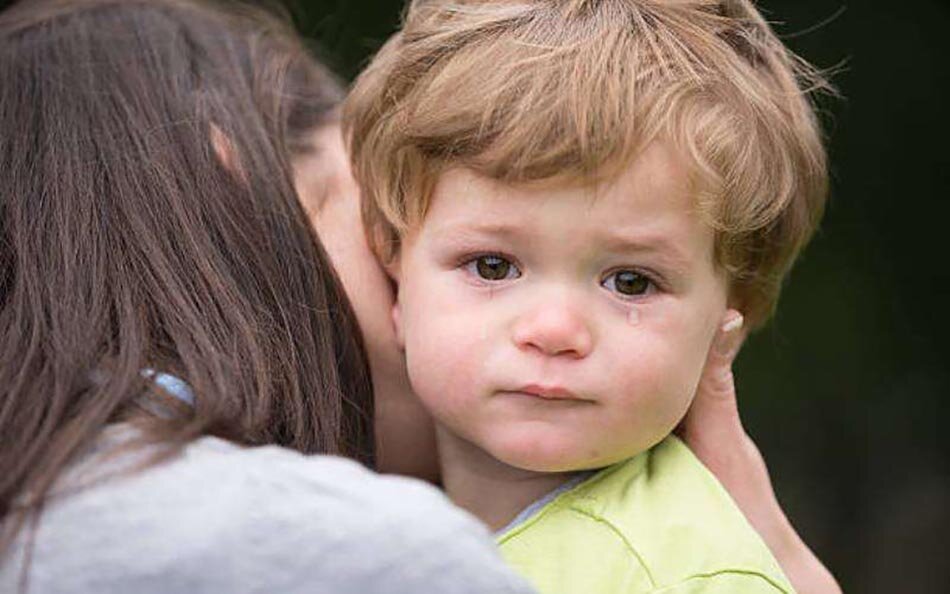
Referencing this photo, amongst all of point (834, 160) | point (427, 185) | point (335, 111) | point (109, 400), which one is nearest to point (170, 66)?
point (335, 111)

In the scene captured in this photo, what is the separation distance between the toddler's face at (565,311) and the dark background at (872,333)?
280cm

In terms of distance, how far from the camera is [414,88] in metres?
2.12

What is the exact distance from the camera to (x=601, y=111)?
6.43ft

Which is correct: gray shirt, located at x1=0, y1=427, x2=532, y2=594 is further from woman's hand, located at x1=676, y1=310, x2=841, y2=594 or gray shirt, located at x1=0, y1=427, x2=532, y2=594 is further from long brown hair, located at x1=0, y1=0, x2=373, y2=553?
woman's hand, located at x1=676, y1=310, x2=841, y2=594

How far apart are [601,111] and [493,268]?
0.20 m

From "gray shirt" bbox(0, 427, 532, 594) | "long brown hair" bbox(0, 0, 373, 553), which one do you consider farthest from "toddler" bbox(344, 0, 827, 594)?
"gray shirt" bbox(0, 427, 532, 594)

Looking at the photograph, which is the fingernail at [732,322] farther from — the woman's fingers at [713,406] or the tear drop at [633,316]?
the tear drop at [633,316]

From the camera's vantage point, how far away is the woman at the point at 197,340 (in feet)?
5.38

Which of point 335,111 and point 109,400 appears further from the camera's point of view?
point 335,111

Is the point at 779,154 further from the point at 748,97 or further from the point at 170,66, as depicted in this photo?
the point at 170,66

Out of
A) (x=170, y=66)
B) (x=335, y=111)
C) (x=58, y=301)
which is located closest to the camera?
(x=58, y=301)

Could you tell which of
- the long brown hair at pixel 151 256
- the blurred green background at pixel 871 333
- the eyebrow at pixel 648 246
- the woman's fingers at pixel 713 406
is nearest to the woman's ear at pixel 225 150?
the long brown hair at pixel 151 256

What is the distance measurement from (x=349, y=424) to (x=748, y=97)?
57cm

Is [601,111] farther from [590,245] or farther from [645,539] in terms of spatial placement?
[645,539]
